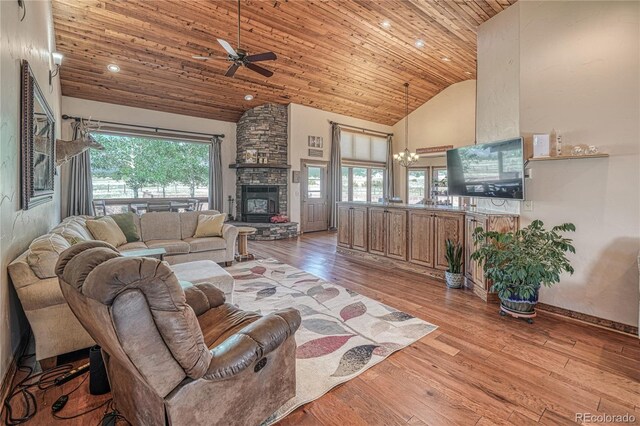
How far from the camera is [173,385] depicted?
4.35 feet

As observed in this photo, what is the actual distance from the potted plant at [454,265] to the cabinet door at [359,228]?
1.71 metres

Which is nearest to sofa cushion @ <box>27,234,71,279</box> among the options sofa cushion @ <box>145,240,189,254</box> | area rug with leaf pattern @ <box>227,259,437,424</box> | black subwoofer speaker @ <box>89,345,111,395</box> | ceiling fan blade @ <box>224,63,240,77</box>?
black subwoofer speaker @ <box>89,345,111,395</box>

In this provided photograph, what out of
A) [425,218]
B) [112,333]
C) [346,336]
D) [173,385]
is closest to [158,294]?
[112,333]

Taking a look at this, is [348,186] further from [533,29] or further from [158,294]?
[158,294]

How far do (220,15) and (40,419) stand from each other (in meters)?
5.51

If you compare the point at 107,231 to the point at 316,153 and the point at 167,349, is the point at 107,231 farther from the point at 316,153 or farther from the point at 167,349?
the point at 316,153

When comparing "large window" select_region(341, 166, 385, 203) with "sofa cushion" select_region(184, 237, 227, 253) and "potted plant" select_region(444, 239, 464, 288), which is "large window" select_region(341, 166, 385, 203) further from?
"potted plant" select_region(444, 239, 464, 288)

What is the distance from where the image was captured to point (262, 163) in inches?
328

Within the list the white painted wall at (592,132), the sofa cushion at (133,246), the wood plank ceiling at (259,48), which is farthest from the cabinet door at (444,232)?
the sofa cushion at (133,246)

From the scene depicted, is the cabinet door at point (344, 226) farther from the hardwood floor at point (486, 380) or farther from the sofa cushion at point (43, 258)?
the sofa cushion at point (43, 258)

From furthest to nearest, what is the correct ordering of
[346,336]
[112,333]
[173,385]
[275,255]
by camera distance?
1. [275,255]
2. [346,336]
3. [173,385]
4. [112,333]

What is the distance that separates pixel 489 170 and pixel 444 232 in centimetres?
105

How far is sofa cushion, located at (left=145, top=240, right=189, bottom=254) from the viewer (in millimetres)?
4836

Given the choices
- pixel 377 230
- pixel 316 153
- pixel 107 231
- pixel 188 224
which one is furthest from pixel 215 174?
pixel 377 230
